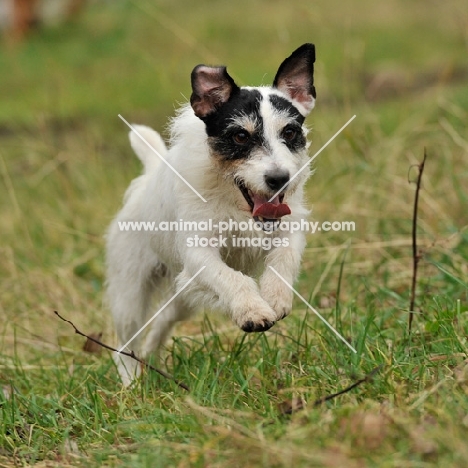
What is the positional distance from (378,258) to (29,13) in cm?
1697

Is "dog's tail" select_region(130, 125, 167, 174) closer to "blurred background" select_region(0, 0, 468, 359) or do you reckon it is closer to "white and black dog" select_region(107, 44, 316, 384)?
"white and black dog" select_region(107, 44, 316, 384)

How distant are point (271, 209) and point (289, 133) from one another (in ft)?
1.29

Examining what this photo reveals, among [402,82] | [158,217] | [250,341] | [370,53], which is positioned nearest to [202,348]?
[250,341]

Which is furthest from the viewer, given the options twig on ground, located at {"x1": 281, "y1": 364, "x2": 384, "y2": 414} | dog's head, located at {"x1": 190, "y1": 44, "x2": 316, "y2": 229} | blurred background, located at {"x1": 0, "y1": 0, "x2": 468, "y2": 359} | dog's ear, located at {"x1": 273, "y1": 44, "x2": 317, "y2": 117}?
blurred background, located at {"x1": 0, "y1": 0, "x2": 468, "y2": 359}

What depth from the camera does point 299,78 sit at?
4.42 metres

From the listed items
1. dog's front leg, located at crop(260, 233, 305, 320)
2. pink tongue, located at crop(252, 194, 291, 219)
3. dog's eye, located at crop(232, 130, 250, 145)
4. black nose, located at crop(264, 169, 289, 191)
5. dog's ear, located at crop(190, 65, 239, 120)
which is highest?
dog's ear, located at crop(190, 65, 239, 120)

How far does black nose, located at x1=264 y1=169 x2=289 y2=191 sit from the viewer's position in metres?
3.95

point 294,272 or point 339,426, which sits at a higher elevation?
point 294,272

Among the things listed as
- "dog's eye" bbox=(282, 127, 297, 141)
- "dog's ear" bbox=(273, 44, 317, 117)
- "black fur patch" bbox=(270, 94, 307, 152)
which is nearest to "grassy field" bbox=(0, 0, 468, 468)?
"dog's ear" bbox=(273, 44, 317, 117)

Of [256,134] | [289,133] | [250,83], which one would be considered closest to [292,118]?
[289,133]

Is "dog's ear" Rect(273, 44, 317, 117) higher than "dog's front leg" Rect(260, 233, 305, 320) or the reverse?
higher

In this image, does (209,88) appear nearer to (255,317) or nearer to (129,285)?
(255,317)

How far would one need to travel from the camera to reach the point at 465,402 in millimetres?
3502

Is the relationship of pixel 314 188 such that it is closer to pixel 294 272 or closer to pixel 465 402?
pixel 294 272
